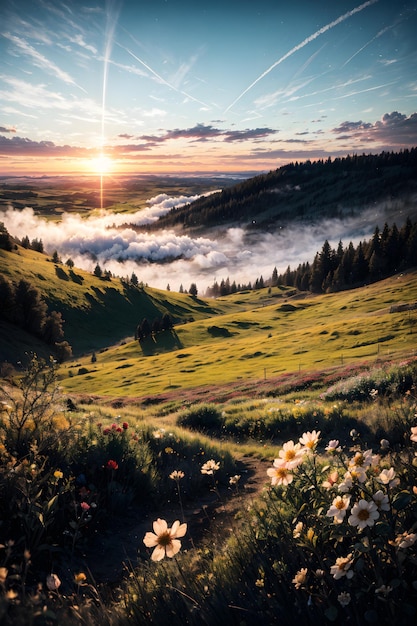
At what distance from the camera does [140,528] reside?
6246mm

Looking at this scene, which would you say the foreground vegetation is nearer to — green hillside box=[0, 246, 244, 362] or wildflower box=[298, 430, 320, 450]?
wildflower box=[298, 430, 320, 450]

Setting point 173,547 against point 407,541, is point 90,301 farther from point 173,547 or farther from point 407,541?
point 407,541

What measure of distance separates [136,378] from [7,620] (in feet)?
226

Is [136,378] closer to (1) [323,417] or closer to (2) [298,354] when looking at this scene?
(2) [298,354]

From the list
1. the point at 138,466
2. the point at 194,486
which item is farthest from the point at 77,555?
the point at 194,486

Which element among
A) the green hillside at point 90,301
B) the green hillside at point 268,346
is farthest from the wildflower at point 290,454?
the green hillside at point 90,301

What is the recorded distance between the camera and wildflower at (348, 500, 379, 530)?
2.26 meters

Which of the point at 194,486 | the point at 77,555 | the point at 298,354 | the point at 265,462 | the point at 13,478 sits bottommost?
the point at 298,354

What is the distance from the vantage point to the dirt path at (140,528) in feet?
16.6

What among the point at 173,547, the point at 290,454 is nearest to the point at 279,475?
the point at 290,454

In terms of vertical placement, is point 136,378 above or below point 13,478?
below

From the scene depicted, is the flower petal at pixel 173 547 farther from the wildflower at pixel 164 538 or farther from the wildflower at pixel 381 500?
the wildflower at pixel 381 500

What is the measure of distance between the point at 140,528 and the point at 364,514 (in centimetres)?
495

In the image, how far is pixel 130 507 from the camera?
6754 millimetres
